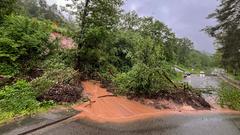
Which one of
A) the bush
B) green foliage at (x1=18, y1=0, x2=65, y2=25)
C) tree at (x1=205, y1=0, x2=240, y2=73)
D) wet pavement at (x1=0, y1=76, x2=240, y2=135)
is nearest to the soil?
wet pavement at (x1=0, y1=76, x2=240, y2=135)

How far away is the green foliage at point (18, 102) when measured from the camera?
394 inches

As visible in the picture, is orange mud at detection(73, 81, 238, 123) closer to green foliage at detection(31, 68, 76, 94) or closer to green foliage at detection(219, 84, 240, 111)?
green foliage at detection(31, 68, 76, 94)

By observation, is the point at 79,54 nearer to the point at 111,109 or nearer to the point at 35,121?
the point at 111,109

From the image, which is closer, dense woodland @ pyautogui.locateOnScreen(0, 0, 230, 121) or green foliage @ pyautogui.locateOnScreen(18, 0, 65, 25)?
dense woodland @ pyautogui.locateOnScreen(0, 0, 230, 121)

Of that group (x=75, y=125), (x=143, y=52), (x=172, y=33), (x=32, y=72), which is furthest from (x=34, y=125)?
(x=172, y=33)

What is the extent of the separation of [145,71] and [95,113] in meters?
4.50

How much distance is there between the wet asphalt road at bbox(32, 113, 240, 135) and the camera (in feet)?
30.3

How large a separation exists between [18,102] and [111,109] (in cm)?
408

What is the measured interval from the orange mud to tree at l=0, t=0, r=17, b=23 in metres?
7.15

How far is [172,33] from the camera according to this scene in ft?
158

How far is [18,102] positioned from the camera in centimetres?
1064

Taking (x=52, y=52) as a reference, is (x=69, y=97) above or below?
below

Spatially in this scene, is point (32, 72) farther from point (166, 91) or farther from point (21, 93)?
point (166, 91)

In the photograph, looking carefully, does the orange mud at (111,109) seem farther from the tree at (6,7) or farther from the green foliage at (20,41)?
the tree at (6,7)
